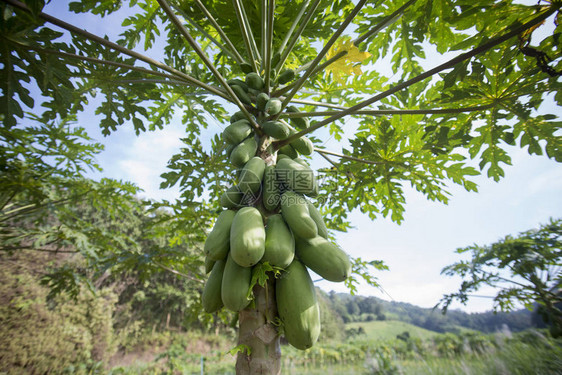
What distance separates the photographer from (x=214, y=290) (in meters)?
1.40

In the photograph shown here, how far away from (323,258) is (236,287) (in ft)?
1.52

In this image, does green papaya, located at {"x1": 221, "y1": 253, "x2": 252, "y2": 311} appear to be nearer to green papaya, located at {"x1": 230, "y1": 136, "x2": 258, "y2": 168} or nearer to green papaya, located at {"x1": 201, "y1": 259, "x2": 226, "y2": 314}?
green papaya, located at {"x1": 201, "y1": 259, "x2": 226, "y2": 314}

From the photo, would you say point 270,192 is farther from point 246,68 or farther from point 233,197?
point 246,68

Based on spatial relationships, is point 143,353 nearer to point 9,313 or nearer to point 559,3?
point 9,313

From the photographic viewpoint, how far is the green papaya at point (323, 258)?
1311mm

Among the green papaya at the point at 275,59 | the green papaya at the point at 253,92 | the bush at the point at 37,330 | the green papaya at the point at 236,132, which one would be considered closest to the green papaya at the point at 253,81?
the green papaya at the point at 253,92

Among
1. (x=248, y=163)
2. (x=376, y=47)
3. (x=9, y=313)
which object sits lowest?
(x=9, y=313)

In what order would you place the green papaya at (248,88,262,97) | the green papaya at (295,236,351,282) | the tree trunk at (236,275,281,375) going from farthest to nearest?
the green papaya at (248,88,262,97), the green papaya at (295,236,351,282), the tree trunk at (236,275,281,375)

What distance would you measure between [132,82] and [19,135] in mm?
4193

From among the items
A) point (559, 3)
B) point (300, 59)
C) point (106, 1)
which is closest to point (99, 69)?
point (106, 1)

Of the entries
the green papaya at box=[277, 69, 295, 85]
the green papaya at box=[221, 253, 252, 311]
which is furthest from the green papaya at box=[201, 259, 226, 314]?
the green papaya at box=[277, 69, 295, 85]

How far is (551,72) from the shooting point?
5.14 feet

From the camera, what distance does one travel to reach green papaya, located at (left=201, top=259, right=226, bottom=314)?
55.1 inches

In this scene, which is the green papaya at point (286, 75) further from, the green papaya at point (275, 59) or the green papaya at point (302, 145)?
the green papaya at point (302, 145)
